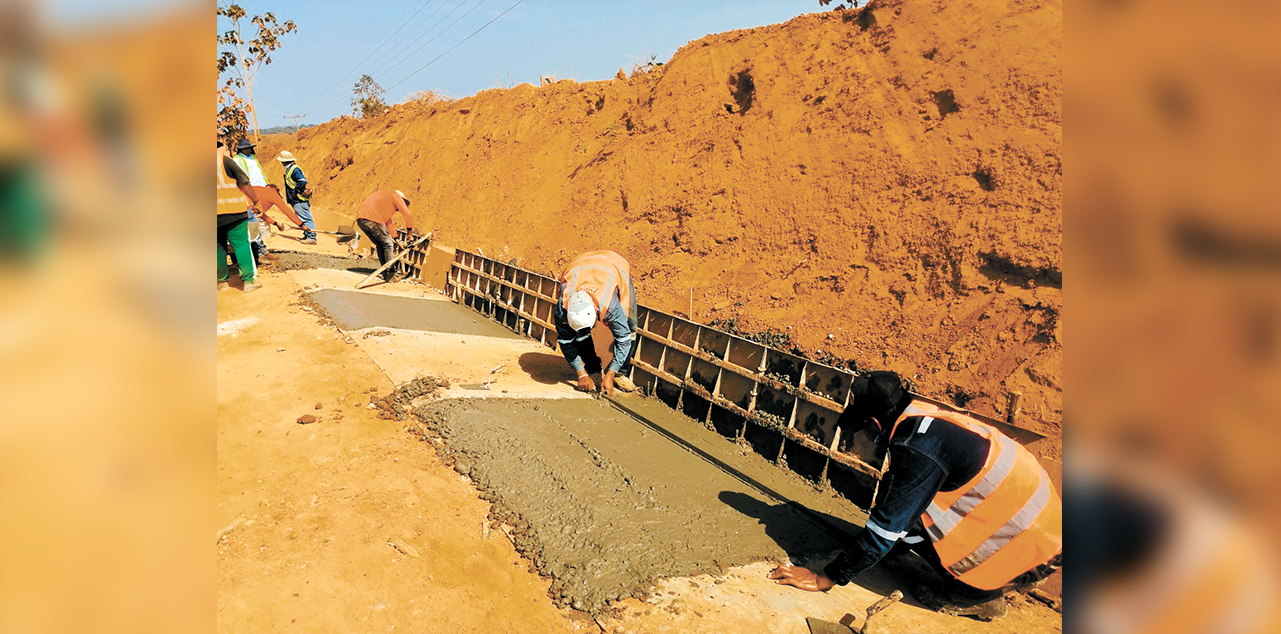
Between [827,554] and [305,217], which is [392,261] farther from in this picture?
[827,554]

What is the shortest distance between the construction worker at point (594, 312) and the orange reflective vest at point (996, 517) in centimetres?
299

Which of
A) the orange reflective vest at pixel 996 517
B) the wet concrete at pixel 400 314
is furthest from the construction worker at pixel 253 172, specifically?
the orange reflective vest at pixel 996 517

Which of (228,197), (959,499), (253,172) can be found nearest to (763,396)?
(959,499)

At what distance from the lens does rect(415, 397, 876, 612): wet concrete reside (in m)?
3.55

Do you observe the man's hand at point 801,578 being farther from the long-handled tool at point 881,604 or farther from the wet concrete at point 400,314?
the wet concrete at point 400,314

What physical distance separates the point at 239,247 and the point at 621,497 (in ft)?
19.8

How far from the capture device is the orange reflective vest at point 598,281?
18.4 ft

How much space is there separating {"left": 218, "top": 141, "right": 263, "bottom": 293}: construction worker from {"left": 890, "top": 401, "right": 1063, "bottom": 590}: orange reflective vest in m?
6.92

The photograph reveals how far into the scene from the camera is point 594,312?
217 inches

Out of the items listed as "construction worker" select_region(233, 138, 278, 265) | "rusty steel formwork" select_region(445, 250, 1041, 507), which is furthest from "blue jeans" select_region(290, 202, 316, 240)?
"rusty steel formwork" select_region(445, 250, 1041, 507)

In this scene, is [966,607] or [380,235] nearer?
[966,607]
